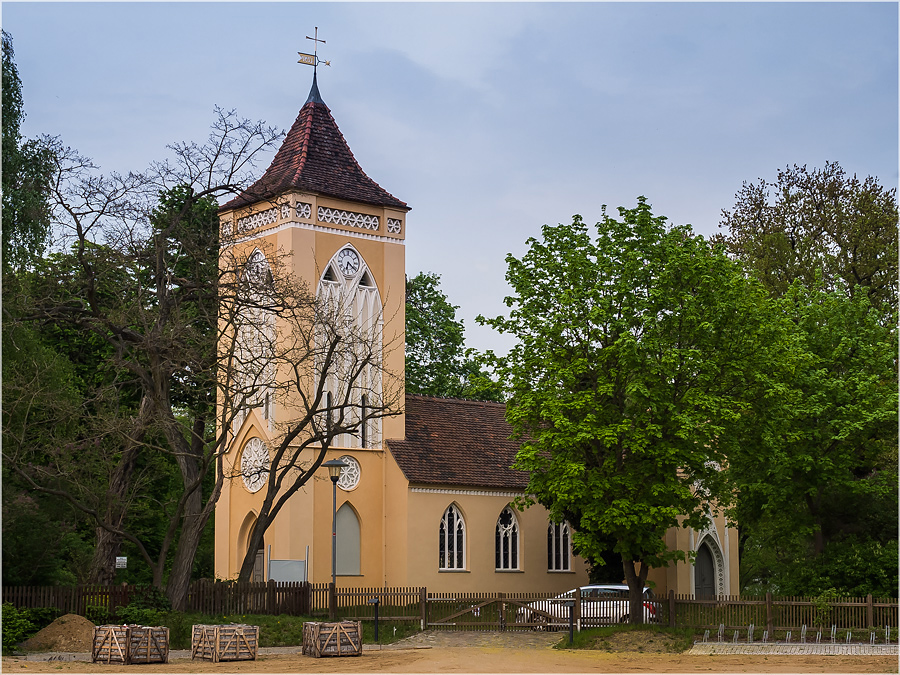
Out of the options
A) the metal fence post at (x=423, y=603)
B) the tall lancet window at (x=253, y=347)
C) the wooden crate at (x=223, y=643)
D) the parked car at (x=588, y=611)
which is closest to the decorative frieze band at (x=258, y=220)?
the tall lancet window at (x=253, y=347)

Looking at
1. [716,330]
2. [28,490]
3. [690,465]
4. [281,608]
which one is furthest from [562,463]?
[28,490]

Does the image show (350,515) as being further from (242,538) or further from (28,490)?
(28,490)

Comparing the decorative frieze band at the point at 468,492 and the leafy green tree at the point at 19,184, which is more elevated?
the leafy green tree at the point at 19,184

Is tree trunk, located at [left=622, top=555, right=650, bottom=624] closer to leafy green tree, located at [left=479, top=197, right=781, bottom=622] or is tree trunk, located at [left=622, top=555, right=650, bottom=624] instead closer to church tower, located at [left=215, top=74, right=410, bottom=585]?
leafy green tree, located at [left=479, top=197, right=781, bottom=622]

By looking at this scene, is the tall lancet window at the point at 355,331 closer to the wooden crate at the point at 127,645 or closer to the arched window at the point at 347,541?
the arched window at the point at 347,541

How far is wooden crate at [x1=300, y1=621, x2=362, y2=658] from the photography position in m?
24.1

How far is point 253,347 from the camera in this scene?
104ft

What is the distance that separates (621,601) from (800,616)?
503 centimetres

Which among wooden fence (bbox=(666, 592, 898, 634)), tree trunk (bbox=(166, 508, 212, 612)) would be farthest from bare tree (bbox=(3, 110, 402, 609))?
wooden fence (bbox=(666, 592, 898, 634))

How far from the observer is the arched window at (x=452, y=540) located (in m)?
37.6

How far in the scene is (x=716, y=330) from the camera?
95.7 feet

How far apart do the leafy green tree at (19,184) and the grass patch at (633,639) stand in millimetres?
16608

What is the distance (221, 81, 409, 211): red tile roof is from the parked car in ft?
47.4

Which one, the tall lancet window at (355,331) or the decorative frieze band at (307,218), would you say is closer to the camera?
the decorative frieze band at (307,218)
